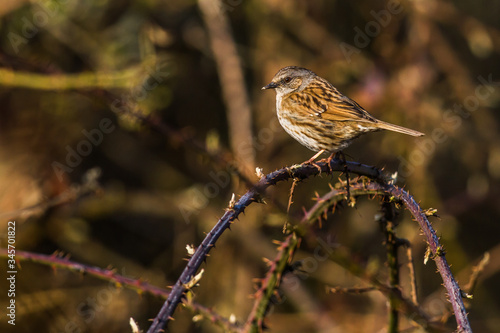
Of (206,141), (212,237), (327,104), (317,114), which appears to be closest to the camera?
(212,237)

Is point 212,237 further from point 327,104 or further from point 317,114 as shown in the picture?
point 327,104

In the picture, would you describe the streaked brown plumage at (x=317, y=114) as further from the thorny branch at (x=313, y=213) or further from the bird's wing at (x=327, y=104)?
the thorny branch at (x=313, y=213)

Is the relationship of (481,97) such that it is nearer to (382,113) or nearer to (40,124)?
(382,113)

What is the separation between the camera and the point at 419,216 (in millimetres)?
2195

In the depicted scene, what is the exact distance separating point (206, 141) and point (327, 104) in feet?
4.58

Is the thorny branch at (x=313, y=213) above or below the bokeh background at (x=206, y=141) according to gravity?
below

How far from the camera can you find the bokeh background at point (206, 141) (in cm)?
557

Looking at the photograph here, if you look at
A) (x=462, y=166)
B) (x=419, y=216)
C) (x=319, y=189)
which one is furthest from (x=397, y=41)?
(x=419, y=216)

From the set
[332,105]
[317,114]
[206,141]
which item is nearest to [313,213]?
[317,114]

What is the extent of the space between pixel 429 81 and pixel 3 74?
13.5 feet

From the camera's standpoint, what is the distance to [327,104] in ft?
14.2

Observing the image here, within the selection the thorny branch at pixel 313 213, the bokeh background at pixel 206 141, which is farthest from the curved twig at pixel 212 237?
the bokeh background at pixel 206 141

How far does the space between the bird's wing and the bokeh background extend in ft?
3.16

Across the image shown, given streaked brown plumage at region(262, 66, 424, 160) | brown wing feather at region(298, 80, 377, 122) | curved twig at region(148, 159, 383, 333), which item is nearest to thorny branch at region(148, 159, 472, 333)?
curved twig at region(148, 159, 383, 333)
